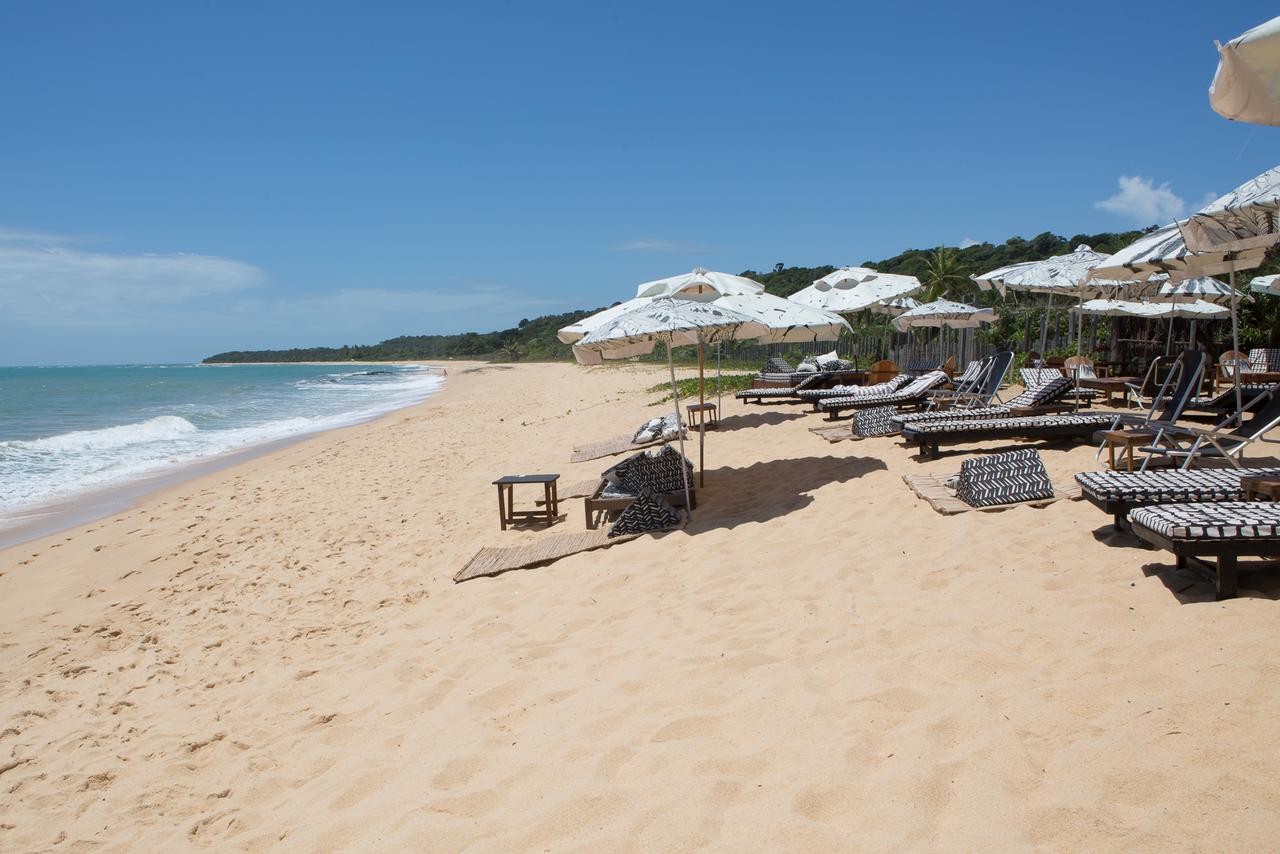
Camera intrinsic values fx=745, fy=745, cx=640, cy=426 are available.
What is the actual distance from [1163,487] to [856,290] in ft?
37.2

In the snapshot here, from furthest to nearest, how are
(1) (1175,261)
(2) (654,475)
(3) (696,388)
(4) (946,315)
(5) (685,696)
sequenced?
(3) (696,388) → (4) (946,315) → (2) (654,475) → (1) (1175,261) → (5) (685,696)

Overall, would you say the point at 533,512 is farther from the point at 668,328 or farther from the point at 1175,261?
the point at 1175,261

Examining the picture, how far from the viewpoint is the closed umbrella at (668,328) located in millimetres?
5957

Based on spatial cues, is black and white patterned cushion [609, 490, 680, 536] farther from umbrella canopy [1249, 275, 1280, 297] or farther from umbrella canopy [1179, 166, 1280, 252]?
umbrella canopy [1249, 275, 1280, 297]

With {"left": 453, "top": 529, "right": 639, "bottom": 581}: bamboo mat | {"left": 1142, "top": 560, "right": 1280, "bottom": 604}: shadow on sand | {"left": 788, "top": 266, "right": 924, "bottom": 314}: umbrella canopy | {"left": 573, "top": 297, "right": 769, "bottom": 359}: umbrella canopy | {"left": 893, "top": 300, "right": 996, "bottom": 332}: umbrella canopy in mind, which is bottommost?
{"left": 453, "top": 529, "right": 639, "bottom": 581}: bamboo mat

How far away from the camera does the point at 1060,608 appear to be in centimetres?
342

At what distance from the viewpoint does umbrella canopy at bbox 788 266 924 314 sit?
47.3ft

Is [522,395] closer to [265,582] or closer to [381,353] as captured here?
[265,582]

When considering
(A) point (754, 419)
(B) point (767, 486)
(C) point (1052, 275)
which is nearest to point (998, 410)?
(C) point (1052, 275)

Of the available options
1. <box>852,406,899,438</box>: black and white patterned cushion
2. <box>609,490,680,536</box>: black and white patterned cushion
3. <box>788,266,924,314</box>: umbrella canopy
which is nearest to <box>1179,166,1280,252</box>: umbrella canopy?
<box>609,490,680,536</box>: black and white patterned cushion

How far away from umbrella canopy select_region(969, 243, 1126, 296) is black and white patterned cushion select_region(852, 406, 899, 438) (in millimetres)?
2734

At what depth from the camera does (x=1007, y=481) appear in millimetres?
5344

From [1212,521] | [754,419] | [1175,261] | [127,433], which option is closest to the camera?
[1212,521]

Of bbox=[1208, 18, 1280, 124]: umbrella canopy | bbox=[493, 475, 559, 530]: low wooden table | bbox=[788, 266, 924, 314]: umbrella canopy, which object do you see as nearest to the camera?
bbox=[1208, 18, 1280, 124]: umbrella canopy
